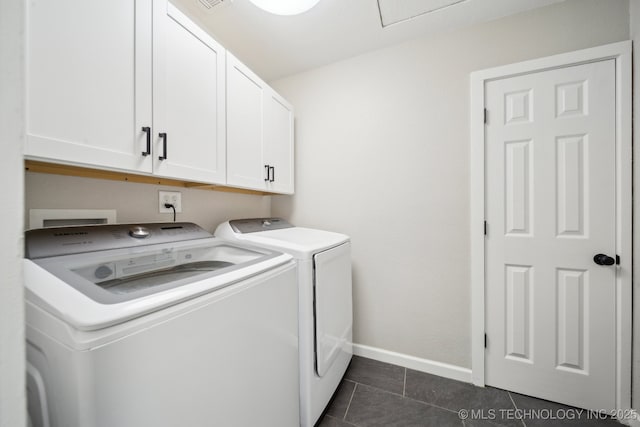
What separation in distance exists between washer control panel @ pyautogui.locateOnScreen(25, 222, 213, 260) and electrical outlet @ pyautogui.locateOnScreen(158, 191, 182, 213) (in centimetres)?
15

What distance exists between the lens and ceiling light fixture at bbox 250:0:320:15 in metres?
1.31

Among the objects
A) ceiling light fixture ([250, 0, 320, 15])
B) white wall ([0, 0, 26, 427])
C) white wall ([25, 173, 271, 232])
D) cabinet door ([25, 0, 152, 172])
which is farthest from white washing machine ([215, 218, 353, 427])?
ceiling light fixture ([250, 0, 320, 15])

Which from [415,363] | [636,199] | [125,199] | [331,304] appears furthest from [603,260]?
[125,199]

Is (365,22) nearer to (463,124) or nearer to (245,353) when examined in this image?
(463,124)

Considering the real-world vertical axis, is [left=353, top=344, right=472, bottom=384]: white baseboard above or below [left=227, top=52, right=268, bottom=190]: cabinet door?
below

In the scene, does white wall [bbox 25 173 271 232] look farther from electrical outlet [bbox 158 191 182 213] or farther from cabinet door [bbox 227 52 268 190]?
cabinet door [bbox 227 52 268 190]

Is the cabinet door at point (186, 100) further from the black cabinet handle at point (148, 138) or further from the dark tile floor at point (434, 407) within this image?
the dark tile floor at point (434, 407)

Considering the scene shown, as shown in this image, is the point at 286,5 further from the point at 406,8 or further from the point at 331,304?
the point at 331,304

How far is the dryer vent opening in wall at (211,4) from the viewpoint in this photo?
146cm

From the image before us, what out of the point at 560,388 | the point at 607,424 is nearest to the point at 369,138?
the point at 560,388

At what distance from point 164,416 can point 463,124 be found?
2.17m

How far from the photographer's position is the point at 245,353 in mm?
840

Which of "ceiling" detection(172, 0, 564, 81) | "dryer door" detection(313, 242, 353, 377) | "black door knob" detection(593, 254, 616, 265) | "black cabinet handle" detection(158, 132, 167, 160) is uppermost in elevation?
"ceiling" detection(172, 0, 564, 81)

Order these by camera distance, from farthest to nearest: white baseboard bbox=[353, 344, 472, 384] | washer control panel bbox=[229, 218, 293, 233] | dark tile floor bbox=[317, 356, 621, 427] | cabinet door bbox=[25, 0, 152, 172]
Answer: white baseboard bbox=[353, 344, 472, 384] < washer control panel bbox=[229, 218, 293, 233] < dark tile floor bbox=[317, 356, 621, 427] < cabinet door bbox=[25, 0, 152, 172]
